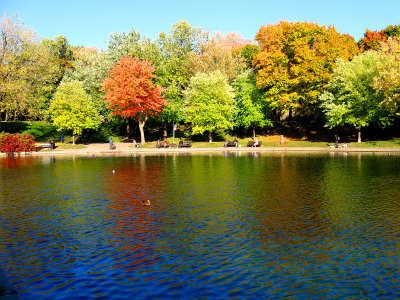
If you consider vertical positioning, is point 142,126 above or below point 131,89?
below

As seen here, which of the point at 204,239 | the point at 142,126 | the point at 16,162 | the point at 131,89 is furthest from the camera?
the point at 142,126

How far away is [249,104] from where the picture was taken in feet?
213

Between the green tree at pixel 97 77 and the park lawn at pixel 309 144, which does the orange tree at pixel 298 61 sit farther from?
the green tree at pixel 97 77

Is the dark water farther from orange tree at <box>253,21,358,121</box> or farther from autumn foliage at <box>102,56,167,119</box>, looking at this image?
orange tree at <box>253,21,358,121</box>

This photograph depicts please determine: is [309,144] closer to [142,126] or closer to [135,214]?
[142,126]

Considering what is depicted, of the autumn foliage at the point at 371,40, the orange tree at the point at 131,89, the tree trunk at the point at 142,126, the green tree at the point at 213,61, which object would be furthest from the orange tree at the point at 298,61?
the tree trunk at the point at 142,126

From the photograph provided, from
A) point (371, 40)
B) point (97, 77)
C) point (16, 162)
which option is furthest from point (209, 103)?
point (371, 40)

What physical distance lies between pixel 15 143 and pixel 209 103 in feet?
92.8

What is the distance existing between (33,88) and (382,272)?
61545 millimetres

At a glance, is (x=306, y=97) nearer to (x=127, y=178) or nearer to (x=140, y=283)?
(x=127, y=178)

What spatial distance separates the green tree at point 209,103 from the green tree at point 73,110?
53.7 ft

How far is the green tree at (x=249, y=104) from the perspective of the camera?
2534 inches

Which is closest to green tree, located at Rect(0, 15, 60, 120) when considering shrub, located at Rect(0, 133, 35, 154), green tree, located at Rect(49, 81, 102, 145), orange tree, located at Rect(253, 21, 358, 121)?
green tree, located at Rect(49, 81, 102, 145)

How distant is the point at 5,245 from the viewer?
1248 cm
